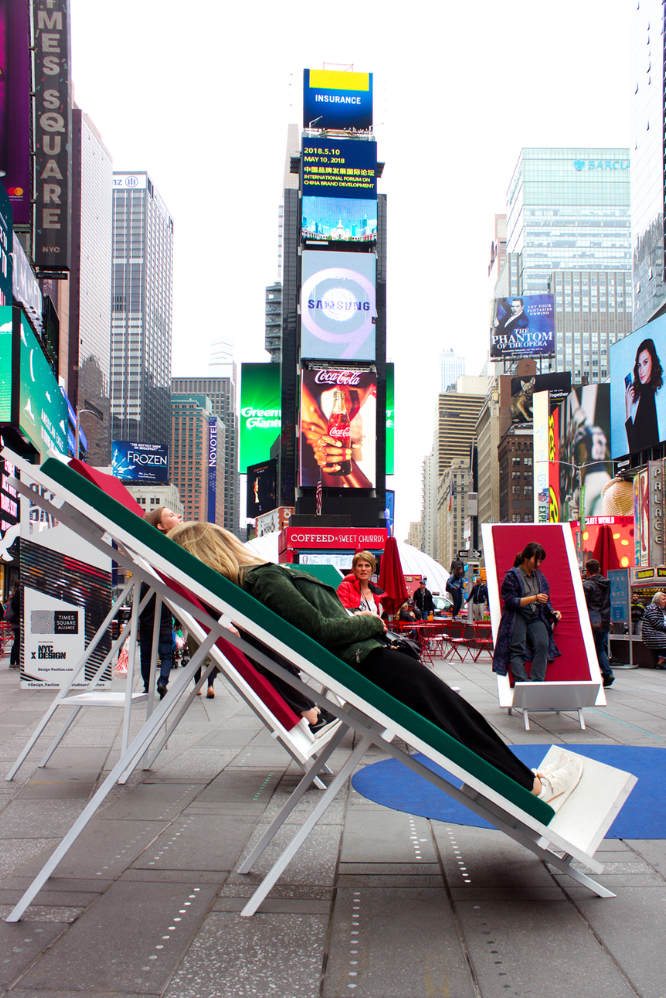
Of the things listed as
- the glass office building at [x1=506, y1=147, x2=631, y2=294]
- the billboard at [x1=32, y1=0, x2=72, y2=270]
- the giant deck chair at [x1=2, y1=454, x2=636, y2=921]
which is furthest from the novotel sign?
the glass office building at [x1=506, y1=147, x2=631, y2=294]

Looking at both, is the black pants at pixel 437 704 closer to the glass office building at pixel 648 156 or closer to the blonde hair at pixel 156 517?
the blonde hair at pixel 156 517

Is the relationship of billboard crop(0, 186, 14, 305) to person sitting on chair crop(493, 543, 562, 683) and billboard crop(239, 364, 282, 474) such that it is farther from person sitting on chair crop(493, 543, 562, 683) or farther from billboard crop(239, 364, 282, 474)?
billboard crop(239, 364, 282, 474)

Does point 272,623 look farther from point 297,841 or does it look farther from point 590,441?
point 590,441

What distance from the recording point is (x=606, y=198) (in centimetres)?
19650

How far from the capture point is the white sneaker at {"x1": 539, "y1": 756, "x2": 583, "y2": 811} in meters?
3.30

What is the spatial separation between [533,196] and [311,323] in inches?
6199

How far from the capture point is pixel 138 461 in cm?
9769

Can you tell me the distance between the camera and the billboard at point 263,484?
3467 inches

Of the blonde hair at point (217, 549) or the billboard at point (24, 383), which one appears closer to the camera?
the blonde hair at point (217, 549)

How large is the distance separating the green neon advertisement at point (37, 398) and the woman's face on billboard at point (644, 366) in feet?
114

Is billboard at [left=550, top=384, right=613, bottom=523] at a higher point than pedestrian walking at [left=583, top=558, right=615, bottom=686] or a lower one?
higher

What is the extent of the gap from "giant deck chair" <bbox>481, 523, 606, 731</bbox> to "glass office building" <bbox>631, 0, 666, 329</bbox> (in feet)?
211

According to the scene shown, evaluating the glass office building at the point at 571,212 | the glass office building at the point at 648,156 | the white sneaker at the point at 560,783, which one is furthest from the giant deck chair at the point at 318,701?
the glass office building at the point at 571,212

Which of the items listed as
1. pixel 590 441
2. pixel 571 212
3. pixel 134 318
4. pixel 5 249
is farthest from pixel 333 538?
pixel 571 212
